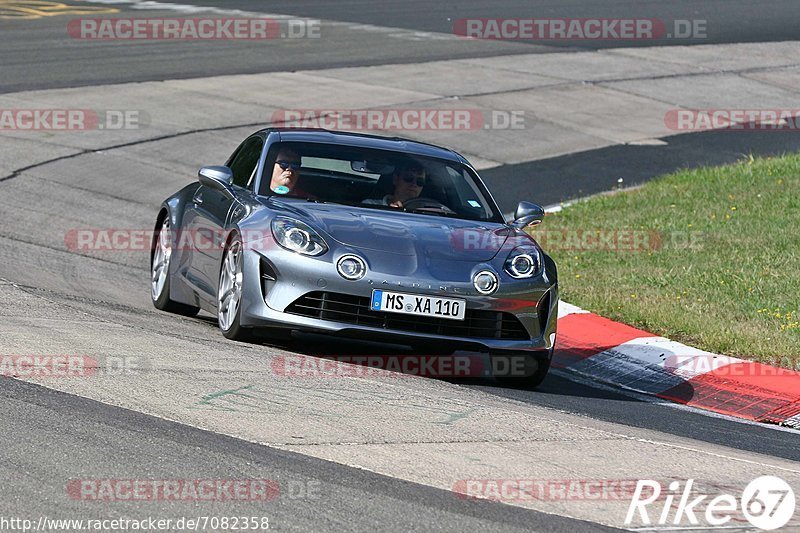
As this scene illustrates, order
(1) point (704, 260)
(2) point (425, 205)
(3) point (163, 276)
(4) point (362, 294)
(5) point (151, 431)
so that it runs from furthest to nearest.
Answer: (1) point (704, 260)
(3) point (163, 276)
(2) point (425, 205)
(4) point (362, 294)
(5) point (151, 431)

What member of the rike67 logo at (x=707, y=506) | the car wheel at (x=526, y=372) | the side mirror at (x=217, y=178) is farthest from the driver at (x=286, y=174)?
the rike67 logo at (x=707, y=506)

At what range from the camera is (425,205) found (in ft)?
30.3

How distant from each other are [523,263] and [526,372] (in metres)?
0.66

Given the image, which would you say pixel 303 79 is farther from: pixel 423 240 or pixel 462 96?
pixel 423 240

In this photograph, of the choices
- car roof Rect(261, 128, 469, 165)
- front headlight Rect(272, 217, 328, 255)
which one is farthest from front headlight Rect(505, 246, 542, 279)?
car roof Rect(261, 128, 469, 165)

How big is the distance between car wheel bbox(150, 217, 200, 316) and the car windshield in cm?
130

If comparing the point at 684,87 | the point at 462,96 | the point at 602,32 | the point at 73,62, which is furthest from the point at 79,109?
the point at 602,32

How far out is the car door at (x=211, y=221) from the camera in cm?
905

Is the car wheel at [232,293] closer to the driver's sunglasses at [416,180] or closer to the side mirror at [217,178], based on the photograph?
the side mirror at [217,178]

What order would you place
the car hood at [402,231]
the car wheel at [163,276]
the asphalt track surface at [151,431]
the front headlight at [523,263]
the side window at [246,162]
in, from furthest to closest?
1. the car wheel at [163,276]
2. the side window at [246,162]
3. the front headlight at [523,263]
4. the car hood at [402,231]
5. the asphalt track surface at [151,431]

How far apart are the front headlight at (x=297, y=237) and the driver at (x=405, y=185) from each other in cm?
84

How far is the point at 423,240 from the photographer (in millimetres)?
8383

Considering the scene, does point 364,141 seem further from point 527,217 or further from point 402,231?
point 402,231

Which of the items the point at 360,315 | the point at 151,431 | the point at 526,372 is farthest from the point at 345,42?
the point at 151,431
